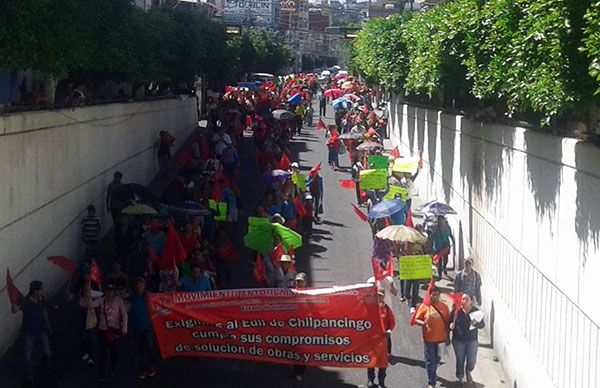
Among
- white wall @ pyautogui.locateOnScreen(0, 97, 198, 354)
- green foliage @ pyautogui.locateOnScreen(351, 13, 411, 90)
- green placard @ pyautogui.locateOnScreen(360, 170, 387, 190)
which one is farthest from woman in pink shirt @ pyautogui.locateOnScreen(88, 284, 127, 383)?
green foliage @ pyautogui.locateOnScreen(351, 13, 411, 90)

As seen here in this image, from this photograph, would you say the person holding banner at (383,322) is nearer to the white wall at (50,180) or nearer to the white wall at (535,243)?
the white wall at (535,243)

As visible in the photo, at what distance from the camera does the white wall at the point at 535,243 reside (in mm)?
10328

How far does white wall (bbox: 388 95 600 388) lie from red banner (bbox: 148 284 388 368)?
189 centimetres

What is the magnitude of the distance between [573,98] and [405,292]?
8.33 m

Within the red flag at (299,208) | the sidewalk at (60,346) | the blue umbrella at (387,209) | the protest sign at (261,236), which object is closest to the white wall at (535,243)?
the blue umbrella at (387,209)

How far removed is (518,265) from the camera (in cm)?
1431

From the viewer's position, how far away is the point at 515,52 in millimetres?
12062

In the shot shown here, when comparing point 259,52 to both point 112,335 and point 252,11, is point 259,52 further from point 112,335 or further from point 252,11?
point 112,335

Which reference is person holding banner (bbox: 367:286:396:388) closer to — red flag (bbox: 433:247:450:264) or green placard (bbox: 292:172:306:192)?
red flag (bbox: 433:247:450:264)

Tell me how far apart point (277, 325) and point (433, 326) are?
1869 millimetres

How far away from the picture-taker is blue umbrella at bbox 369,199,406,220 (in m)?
19.4

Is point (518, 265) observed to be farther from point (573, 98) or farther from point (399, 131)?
point (399, 131)

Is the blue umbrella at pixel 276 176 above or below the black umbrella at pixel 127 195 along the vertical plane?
above

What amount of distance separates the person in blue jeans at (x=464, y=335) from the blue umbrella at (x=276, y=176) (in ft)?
35.6
